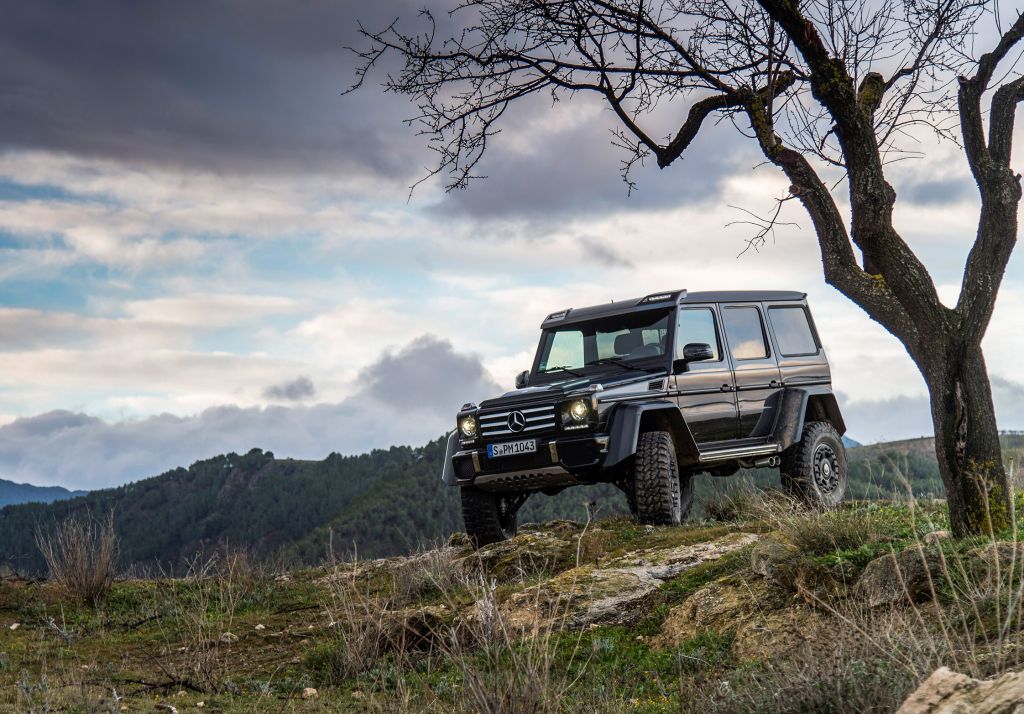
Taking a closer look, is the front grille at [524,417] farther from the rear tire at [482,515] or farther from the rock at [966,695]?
the rock at [966,695]

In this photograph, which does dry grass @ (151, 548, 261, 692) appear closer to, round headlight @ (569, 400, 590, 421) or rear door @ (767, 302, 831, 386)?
round headlight @ (569, 400, 590, 421)

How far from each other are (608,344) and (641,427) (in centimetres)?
116

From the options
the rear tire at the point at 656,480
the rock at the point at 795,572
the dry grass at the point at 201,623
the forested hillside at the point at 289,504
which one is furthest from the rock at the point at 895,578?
the forested hillside at the point at 289,504

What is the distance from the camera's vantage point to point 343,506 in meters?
88.3

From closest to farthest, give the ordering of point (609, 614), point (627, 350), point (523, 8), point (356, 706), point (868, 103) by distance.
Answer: point (356, 706) < point (609, 614) < point (868, 103) < point (523, 8) < point (627, 350)

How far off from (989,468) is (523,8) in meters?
5.49

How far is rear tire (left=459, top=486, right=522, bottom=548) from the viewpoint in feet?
32.9

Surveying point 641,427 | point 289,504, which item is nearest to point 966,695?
point 641,427

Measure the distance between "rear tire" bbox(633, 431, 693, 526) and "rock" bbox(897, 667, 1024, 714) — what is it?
20.4 feet

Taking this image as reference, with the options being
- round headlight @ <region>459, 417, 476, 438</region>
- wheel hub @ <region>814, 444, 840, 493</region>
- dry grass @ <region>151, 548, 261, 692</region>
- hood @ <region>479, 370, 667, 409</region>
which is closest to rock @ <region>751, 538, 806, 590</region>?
hood @ <region>479, 370, 667, 409</region>

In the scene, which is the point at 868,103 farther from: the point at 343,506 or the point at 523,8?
the point at 343,506

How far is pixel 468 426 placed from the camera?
31.2ft

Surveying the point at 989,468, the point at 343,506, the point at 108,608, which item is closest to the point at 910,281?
the point at 989,468

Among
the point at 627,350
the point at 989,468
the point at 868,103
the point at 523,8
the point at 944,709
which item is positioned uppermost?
the point at 523,8
